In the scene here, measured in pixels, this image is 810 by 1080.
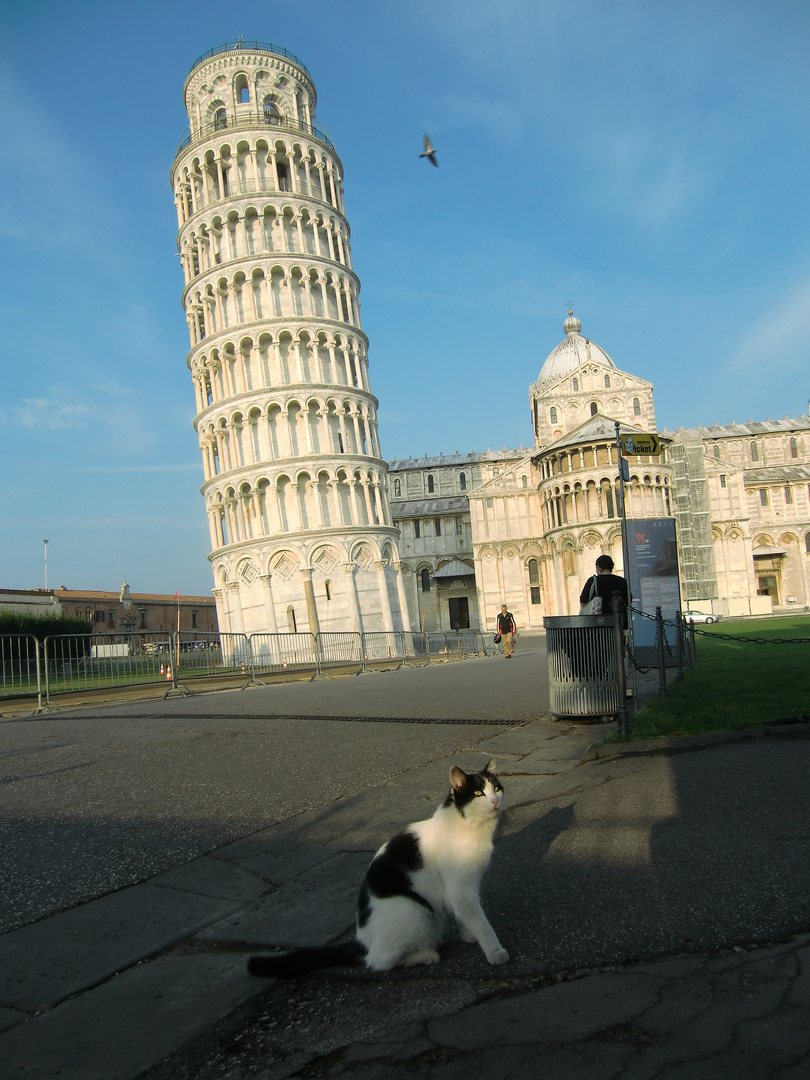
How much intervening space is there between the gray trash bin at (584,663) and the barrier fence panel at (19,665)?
11.6 meters

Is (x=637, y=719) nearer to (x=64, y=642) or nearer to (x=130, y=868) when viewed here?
(x=130, y=868)

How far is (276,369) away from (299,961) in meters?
45.4

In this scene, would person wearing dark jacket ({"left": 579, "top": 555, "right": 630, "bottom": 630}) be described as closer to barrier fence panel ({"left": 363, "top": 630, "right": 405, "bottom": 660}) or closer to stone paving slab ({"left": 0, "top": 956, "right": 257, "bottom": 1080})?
stone paving slab ({"left": 0, "top": 956, "right": 257, "bottom": 1080})

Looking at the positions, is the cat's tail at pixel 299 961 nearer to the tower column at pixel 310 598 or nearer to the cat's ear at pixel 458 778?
the cat's ear at pixel 458 778

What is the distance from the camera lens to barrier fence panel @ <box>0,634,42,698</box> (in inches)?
630

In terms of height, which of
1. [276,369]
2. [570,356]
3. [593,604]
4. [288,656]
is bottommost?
[288,656]

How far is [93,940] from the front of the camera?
3.78 m

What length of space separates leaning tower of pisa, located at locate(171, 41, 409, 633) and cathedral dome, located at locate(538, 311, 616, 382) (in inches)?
1367

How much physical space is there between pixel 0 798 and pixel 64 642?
39.2 ft

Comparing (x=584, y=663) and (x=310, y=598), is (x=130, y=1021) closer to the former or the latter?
(x=584, y=663)

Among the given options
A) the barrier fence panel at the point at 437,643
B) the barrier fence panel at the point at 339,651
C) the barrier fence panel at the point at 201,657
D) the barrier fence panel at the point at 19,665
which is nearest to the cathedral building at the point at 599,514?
the barrier fence panel at the point at 437,643

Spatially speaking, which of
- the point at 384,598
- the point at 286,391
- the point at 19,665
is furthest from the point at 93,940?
the point at 286,391

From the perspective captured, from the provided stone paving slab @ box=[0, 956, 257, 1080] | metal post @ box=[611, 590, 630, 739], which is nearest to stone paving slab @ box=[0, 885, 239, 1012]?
stone paving slab @ box=[0, 956, 257, 1080]

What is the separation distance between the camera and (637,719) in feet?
28.1
